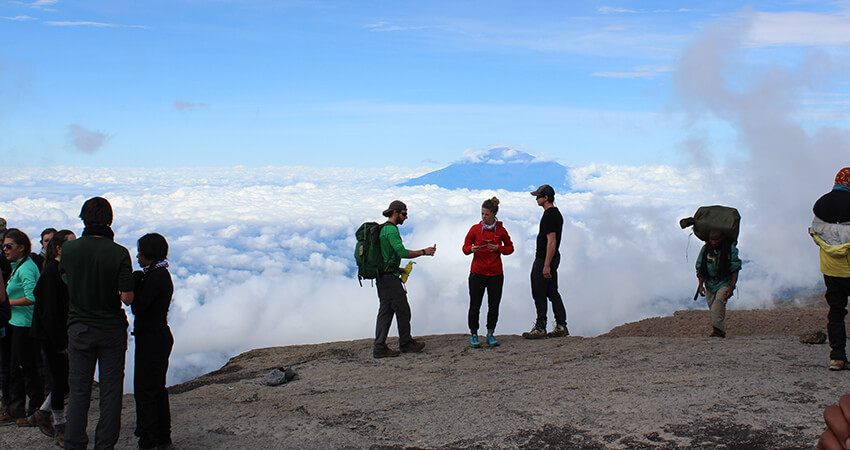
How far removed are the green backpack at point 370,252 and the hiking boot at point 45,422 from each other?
14.0 feet

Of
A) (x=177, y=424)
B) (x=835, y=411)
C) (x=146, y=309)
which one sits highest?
(x=146, y=309)

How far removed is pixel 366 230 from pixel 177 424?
3.79 meters

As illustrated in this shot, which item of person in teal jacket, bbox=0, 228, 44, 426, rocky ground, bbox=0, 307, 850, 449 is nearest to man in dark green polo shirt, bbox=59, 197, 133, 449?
rocky ground, bbox=0, 307, 850, 449

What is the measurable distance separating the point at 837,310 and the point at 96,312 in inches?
300

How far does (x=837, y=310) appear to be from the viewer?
753 centimetres

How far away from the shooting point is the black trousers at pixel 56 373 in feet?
20.3

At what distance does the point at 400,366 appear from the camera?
31.2 ft

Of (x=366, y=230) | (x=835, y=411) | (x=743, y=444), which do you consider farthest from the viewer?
(x=366, y=230)

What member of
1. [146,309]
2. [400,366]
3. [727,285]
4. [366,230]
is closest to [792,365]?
[727,285]

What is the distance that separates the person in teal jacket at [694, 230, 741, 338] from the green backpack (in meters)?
4.76

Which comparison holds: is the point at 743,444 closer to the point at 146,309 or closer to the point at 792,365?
the point at 792,365

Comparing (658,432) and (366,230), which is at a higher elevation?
(366,230)

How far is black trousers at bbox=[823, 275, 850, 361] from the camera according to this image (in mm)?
7439

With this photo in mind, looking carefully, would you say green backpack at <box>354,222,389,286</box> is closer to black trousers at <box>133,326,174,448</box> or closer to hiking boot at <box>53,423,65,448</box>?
black trousers at <box>133,326,174,448</box>
